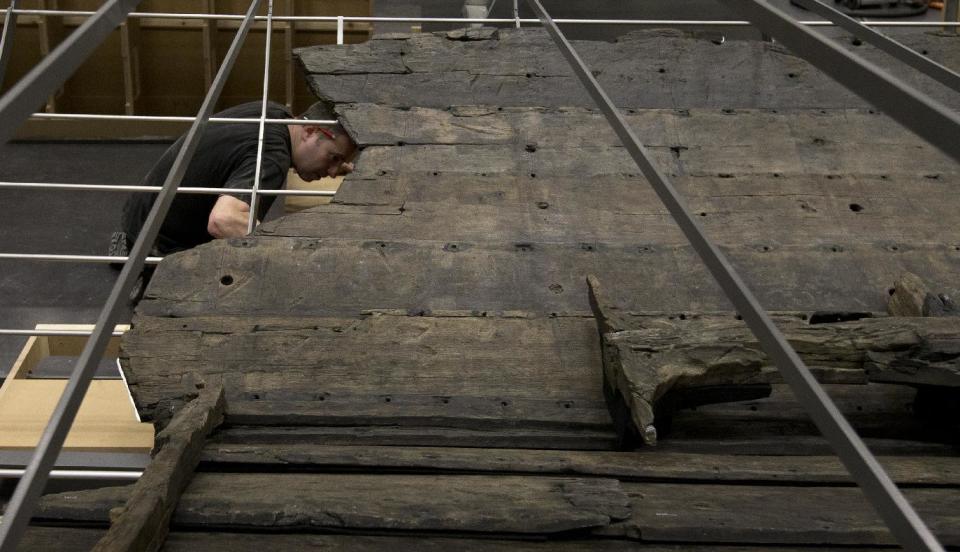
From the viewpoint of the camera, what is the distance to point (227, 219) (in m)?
2.47

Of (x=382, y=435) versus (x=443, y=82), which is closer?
(x=382, y=435)

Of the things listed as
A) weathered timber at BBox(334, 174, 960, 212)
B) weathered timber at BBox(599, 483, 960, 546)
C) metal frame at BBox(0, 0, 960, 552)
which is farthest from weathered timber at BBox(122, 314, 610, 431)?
metal frame at BBox(0, 0, 960, 552)

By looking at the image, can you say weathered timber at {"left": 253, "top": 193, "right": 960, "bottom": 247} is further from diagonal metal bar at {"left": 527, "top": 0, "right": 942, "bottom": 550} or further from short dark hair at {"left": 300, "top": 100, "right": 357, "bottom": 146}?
diagonal metal bar at {"left": 527, "top": 0, "right": 942, "bottom": 550}

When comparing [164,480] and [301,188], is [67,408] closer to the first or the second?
[164,480]

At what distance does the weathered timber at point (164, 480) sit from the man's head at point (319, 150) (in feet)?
3.83

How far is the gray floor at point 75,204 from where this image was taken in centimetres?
421

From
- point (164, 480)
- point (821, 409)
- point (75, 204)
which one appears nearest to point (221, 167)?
point (164, 480)

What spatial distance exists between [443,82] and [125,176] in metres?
3.11

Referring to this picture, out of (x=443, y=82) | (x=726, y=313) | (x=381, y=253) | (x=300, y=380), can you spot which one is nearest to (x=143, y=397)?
(x=300, y=380)

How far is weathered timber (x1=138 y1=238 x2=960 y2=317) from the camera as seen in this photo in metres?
1.92

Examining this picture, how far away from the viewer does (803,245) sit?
2.11m

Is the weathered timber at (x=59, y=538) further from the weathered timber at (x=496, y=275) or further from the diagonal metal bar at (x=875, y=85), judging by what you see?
the diagonal metal bar at (x=875, y=85)

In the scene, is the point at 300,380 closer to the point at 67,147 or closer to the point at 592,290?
the point at 592,290

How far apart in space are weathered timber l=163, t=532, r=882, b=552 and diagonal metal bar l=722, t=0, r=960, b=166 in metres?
0.73
